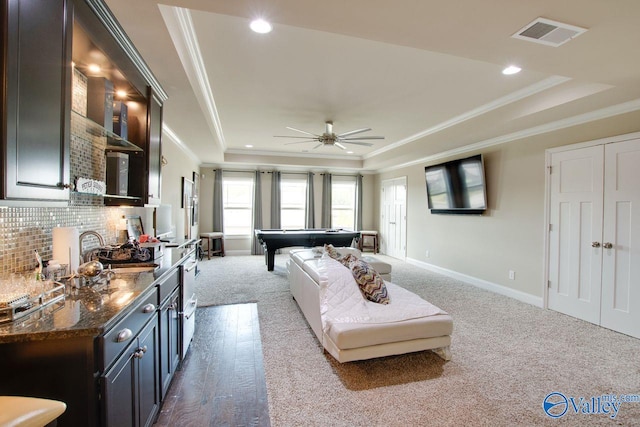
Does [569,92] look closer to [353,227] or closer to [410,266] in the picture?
[410,266]

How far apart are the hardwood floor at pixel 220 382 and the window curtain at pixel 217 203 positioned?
479 cm

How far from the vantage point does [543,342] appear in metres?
2.92

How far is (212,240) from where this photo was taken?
7695mm

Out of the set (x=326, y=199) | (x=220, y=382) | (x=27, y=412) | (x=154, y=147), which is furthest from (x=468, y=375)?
(x=326, y=199)

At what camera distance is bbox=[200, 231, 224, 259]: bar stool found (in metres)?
7.26

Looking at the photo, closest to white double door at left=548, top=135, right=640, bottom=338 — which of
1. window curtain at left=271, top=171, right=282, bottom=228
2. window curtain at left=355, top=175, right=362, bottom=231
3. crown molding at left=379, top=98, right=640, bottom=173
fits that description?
crown molding at left=379, top=98, right=640, bottom=173

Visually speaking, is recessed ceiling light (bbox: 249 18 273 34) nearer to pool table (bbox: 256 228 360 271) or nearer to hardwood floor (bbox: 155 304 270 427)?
hardwood floor (bbox: 155 304 270 427)

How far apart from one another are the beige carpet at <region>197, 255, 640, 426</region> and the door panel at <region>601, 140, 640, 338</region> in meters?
0.24

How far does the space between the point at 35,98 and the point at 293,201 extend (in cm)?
730

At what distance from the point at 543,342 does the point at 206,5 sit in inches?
158

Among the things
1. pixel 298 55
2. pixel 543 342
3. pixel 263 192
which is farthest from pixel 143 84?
pixel 263 192

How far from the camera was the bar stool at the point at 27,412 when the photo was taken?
0.78 metres

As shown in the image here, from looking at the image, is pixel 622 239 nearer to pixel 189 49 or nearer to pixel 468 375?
pixel 468 375

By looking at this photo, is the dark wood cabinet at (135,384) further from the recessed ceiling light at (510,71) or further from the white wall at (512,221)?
the white wall at (512,221)
